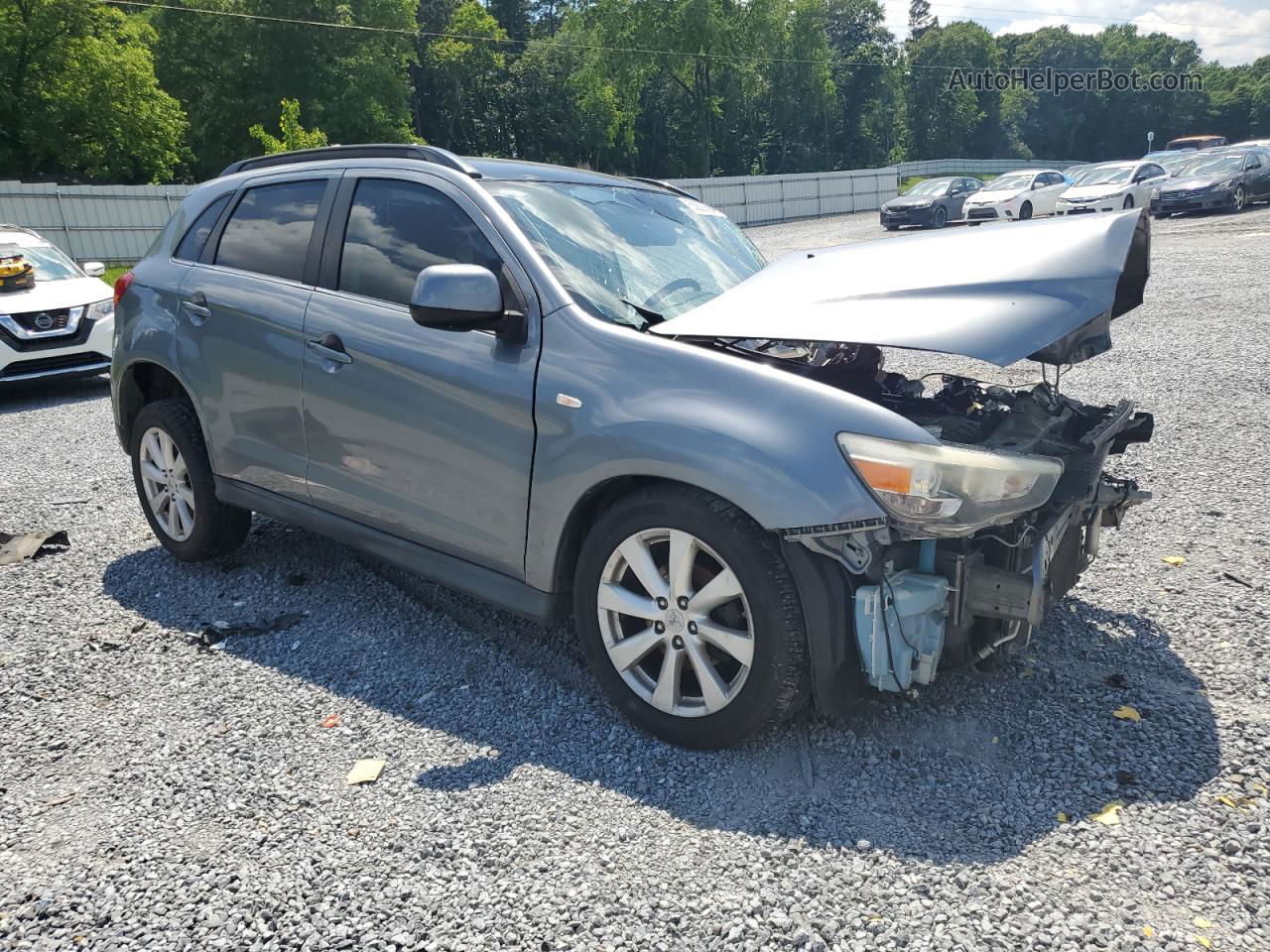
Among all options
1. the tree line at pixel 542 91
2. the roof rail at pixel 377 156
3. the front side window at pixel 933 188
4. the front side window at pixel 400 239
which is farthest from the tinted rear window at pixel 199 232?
the front side window at pixel 933 188

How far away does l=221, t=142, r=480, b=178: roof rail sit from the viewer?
399cm

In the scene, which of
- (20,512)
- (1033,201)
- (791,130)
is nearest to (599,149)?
(791,130)

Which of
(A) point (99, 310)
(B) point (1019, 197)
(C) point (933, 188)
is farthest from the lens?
(C) point (933, 188)

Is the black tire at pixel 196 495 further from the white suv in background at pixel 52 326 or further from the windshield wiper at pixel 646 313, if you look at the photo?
the white suv in background at pixel 52 326

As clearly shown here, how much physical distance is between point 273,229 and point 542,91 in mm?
63726

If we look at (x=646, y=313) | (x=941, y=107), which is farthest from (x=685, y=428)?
(x=941, y=107)

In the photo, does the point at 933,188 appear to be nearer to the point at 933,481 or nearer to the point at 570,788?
the point at 933,481

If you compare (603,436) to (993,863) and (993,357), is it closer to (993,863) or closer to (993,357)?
(993,357)

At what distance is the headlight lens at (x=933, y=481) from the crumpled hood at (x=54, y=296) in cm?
1010

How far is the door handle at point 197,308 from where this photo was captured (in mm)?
4641

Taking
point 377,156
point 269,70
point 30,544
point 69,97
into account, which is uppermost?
point 269,70

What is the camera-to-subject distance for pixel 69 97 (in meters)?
39.9

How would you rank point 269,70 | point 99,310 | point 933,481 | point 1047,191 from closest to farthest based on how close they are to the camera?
point 933,481 < point 99,310 < point 1047,191 < point 269,70

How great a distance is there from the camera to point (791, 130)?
74.0 m
